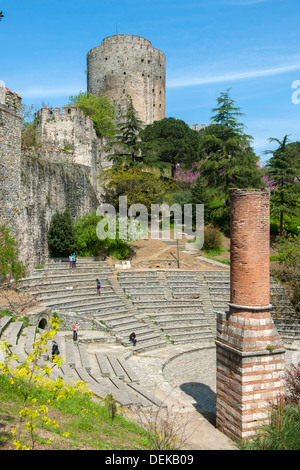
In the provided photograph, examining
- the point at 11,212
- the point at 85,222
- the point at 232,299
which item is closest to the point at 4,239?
the point at 11,212

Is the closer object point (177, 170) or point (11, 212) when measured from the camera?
point (11, 212)

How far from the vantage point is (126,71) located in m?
49.0

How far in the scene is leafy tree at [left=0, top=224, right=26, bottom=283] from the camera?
1668 cm

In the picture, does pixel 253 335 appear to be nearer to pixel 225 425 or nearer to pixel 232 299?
pixel 232 299

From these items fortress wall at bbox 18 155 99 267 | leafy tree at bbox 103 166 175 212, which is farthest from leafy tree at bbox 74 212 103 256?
leafy tree at bbox 103 166 175 212

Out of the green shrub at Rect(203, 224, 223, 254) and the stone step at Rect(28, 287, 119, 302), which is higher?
the green shrub at Rect(203, 224, 223, 254)

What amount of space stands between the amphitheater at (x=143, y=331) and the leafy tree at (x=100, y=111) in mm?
19677

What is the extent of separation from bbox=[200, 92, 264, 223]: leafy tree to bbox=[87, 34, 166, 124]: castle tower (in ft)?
64.7

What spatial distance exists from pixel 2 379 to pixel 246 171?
25343mm

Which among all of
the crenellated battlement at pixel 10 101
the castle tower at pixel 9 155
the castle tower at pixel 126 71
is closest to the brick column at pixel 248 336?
the castle tower at pixel 9 155

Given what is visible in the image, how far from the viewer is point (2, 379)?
846 centimetres

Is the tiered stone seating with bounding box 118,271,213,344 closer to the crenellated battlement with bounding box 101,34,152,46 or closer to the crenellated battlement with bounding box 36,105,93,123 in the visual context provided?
the crenellated battlement with bounding box 36,105,93,123

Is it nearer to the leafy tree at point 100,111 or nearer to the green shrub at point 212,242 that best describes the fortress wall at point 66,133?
the leafy tree at point 100,111

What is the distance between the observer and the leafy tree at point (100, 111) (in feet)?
132
